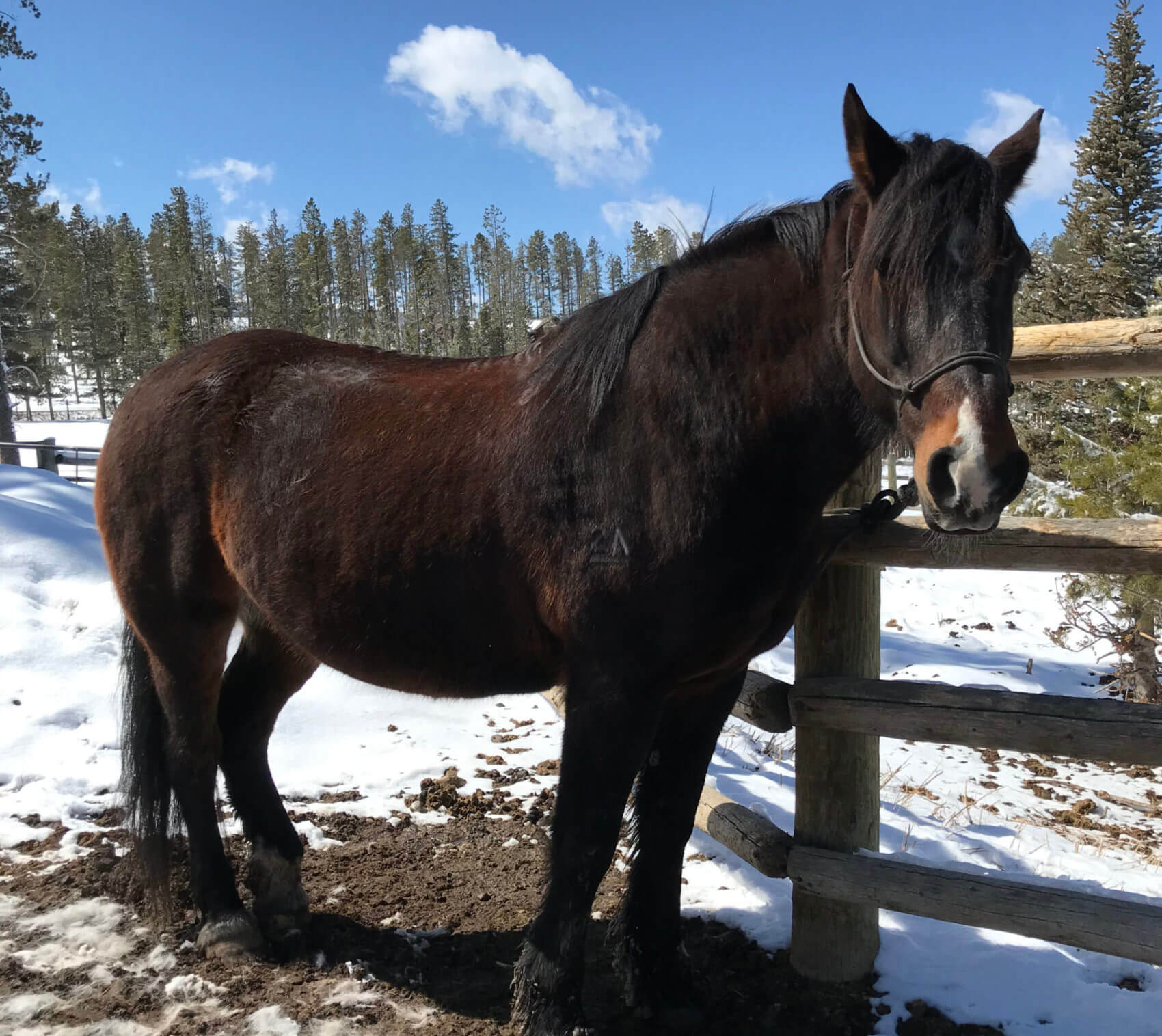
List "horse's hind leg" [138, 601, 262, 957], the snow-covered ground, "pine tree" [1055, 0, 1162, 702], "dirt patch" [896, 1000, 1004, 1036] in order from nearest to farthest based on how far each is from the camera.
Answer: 1. "dirt patch" [896, 1000, 1004, 1036]
2. the snow-covered ground
3. "horse's hind leg" [138, 601, 262, 957]
4. "pine tree" [1055, 0, 1162, 702]

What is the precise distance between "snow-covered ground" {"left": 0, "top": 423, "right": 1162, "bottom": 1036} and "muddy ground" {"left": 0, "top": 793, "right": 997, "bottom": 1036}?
126 millimetres

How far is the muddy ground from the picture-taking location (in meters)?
2.50

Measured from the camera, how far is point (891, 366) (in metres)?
1.81

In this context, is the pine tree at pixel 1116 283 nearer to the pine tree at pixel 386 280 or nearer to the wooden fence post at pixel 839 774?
the wooden fence post at pixel 839 774

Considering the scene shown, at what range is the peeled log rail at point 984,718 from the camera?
2193 mm

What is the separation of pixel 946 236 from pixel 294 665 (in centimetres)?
293

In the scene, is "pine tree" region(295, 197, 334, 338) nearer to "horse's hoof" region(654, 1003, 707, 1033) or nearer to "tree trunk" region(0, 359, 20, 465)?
"tree trunk" region(0, 359, 20, 465)

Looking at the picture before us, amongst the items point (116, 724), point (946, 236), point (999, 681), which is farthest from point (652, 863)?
point (999, 681)

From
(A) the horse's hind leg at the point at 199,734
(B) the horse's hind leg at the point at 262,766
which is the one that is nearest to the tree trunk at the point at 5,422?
(B) the horse's hind leg at the point at 262,766

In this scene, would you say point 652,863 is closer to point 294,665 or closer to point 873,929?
point 873,929

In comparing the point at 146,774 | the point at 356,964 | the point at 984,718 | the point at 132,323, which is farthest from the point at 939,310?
the point at 132,323

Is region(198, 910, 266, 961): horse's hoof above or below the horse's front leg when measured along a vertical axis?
below

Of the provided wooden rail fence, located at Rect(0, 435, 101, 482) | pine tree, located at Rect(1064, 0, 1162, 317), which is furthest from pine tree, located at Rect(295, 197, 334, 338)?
pine tree, located at Rect(1064, 0, 1162, 317)

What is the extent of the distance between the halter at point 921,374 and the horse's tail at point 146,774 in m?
2.95
